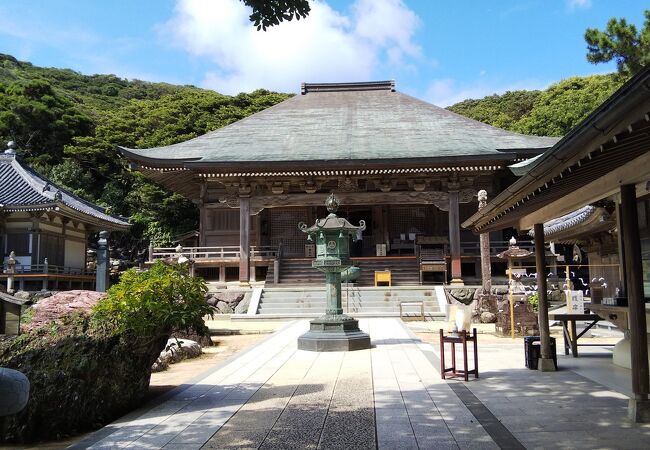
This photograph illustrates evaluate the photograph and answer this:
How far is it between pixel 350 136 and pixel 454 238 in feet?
22.2

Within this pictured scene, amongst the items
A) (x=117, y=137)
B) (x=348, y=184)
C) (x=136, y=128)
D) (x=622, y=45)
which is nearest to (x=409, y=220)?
(x=348, y=184)

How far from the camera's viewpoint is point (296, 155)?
65.1ft

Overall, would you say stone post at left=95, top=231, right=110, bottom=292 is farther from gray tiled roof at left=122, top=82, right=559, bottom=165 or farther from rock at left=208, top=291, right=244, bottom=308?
rock at left=208, top=291, right=244, bottom=308

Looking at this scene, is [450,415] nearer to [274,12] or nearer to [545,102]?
[274,12]

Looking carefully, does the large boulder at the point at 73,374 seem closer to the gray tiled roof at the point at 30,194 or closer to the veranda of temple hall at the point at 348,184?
the veranda of temple hall at the point at 348,184

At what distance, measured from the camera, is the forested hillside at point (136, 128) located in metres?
32.4

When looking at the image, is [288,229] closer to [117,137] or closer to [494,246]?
[494,246]

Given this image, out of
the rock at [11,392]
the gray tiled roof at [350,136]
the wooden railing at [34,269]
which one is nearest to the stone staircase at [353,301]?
the gray tiled roof at [350,136]

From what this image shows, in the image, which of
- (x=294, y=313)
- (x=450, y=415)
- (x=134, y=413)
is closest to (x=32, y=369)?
(x=134, y=413)

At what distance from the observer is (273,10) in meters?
4.59

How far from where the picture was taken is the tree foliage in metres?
4.55

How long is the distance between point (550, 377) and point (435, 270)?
1248cm

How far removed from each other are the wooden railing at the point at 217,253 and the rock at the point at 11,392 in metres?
18.8

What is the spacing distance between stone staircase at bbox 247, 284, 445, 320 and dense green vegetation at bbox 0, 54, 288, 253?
15578 mm
